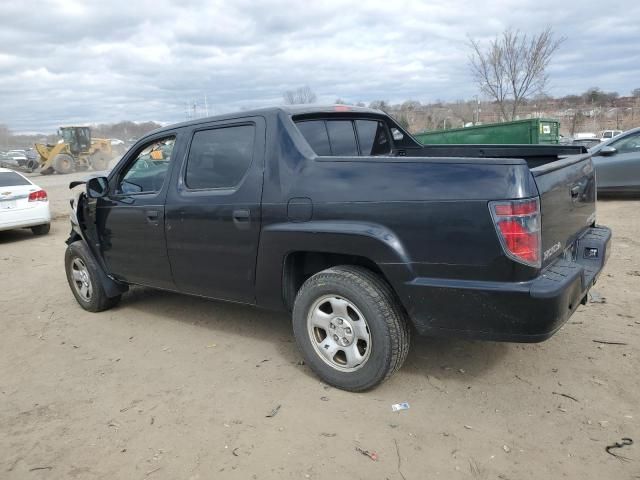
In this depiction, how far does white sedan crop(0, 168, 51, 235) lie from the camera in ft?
33.1

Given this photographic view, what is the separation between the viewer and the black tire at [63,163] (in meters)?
33.9

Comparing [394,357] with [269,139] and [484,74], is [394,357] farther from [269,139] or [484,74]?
[484,74]

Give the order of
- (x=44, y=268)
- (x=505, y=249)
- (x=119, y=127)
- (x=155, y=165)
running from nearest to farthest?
1. (x=505, y=249)
2. (x=155, y=165)
3. (x=44, y=268)
4. (x=119, y=127)

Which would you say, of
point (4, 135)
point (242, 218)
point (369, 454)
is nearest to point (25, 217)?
point (242, 218)

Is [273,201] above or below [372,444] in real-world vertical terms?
above

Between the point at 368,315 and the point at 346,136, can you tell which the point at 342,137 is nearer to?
the point at 346,136

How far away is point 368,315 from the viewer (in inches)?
124

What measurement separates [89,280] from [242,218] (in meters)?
2.56

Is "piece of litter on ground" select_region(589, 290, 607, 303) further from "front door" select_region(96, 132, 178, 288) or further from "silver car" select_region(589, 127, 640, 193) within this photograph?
"silver car" select_region(589, 127, 640, 193)

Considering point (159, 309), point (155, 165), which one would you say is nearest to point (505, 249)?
point (155, 165)

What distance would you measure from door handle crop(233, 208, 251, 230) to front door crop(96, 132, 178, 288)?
0.89 m

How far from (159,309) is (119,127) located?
220 feet

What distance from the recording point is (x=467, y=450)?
2.74 meters

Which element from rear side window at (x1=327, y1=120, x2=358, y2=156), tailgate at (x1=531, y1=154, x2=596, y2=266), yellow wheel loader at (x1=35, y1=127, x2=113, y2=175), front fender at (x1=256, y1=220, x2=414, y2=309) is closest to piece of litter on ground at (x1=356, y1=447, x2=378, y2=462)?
front fender at (x1=256, y1=220, x2=414, y2=309)
